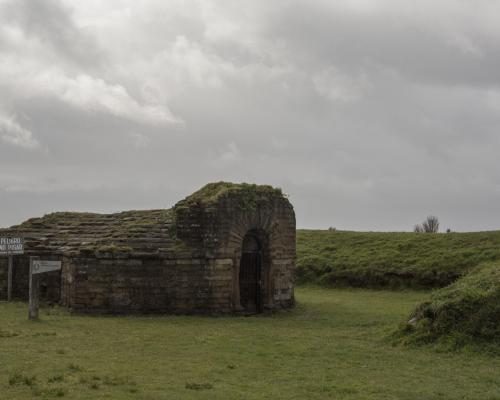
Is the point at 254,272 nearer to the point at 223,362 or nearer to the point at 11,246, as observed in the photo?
the point at 11,246

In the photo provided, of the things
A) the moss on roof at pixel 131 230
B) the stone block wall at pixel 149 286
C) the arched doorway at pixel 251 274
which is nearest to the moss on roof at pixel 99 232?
the moss on roof at pixel 131 230

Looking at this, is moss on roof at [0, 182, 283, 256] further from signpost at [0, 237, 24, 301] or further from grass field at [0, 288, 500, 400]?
grass field at [0, 288, 500, 400]

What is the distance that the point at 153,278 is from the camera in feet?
61.9

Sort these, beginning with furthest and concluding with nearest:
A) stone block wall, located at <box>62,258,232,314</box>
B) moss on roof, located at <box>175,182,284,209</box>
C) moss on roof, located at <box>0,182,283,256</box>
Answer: moss on roof, located at <box>175,182,284,209</box>, moss on roof, located at <box>0,182,283,256</box>, stone block wall, located at <box>62,258,232,314</box>

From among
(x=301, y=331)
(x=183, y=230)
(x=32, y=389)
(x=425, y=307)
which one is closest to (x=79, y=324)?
(x=183, y=230)

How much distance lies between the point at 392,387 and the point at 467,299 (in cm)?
408

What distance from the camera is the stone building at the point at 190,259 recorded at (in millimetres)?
Result: 18656

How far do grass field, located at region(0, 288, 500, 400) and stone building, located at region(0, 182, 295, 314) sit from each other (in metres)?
0.98

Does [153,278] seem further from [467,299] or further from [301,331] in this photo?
[467,299]

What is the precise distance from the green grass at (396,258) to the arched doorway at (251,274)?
404 inches

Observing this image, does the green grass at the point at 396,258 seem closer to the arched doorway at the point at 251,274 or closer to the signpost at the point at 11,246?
the arched doorway at the point at 251,274

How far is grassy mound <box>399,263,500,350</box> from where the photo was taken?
12867 millimetres

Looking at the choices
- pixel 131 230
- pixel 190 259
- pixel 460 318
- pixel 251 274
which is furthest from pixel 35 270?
pixel 460 318

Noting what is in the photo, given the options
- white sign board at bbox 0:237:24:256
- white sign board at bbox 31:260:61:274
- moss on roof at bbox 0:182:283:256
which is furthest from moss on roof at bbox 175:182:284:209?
white sign board at bbox 0:237:24:256
